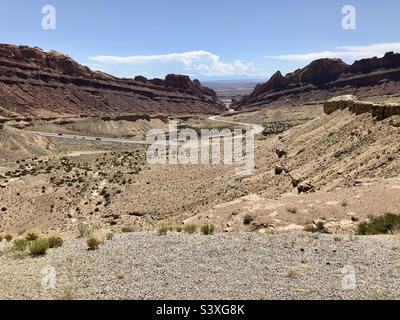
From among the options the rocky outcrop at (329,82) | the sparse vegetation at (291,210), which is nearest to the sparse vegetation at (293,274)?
the sparse vegetation at (291,210)

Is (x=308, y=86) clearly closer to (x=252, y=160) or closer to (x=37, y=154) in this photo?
(x=37, y=154)

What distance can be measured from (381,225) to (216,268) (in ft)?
20.7

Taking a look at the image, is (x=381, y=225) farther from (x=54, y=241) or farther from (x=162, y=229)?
(x=54, y=241)

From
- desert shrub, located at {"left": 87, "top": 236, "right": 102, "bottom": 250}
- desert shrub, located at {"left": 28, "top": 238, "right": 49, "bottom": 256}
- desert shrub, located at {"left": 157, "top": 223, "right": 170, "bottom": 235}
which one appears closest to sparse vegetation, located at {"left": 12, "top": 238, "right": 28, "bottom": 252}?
desert shrub, located at {"left": 28, "top": 238, "right": 49, "bottom": 256}

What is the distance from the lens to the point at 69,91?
13450 cm

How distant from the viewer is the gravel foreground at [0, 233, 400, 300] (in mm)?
8742

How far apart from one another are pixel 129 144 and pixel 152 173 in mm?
39626

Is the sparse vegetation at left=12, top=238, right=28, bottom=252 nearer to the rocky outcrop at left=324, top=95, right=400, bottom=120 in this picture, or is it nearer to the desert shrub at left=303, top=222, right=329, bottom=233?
the desert shrub at left=303, top=222, right=329, bottom=233

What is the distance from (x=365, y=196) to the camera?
16938 mm

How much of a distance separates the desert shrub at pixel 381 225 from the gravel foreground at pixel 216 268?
1.28m

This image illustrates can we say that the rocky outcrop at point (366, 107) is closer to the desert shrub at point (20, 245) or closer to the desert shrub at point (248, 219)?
the desert shrub at point (248, 219)

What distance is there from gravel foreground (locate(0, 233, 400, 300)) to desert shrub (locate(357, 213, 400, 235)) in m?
1.28

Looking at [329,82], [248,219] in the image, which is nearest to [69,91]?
[329,82]
